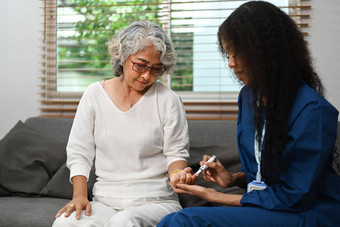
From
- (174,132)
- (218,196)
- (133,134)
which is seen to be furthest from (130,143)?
(218,196)

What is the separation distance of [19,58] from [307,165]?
258 cm

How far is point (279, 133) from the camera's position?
4.73ft

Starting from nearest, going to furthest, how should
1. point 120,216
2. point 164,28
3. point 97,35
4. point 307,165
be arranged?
point 307,165, point 120,216, point 164,28, point 97,35

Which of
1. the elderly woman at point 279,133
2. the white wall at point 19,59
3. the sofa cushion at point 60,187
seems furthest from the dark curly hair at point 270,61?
the white wall at point 19,59

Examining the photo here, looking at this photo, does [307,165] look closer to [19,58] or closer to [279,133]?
[279,133]

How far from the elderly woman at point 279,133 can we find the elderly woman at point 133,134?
0.45 meters

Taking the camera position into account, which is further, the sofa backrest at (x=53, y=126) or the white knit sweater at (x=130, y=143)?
the sofa backrest at (x=53, y=126)

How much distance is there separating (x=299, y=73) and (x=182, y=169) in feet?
2.24

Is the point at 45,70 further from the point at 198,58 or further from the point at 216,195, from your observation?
the point at 216,195

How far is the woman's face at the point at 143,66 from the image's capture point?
1.98 meters

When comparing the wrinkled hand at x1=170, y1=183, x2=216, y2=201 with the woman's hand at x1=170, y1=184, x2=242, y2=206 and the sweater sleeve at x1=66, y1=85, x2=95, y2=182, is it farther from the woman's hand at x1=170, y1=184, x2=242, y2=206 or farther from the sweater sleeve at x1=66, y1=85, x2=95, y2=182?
the sweater sleeve at x1=66, y1=85, x2=95, y2=182

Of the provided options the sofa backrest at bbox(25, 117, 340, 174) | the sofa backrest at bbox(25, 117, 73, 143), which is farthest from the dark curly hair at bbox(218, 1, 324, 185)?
the sofa backrest at bbox(25, 117, 73, 143)

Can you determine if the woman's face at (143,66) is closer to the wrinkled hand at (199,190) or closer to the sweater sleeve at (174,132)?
the sweater sleeve at (174,132)

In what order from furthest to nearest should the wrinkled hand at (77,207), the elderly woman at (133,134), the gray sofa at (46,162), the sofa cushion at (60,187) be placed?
the sofa cushion at (60,187)
the gray sofa at (46,162)
the elderly woman at (133,134)
the wrinkled hand at (77,207)
